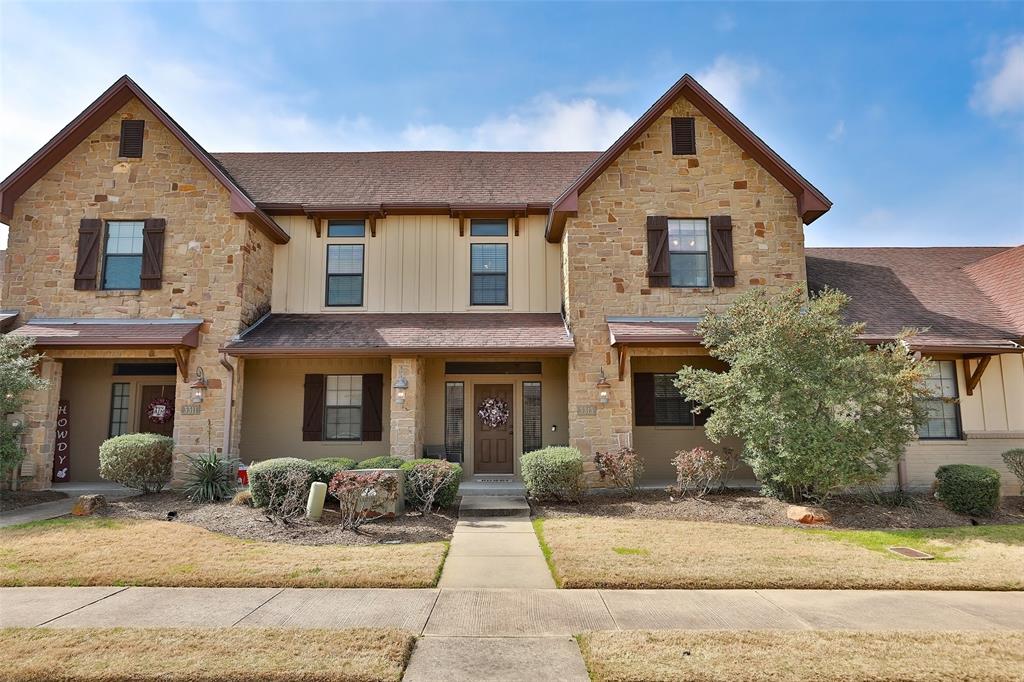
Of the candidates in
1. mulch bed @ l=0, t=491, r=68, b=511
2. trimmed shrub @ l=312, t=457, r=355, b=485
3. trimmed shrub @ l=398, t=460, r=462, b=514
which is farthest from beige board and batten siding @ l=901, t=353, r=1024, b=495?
mulch bed @ l=0, t=491, r=68, b=511

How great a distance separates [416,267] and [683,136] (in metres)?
6.86

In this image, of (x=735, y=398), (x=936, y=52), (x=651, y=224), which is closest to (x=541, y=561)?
(x=735, y=398)

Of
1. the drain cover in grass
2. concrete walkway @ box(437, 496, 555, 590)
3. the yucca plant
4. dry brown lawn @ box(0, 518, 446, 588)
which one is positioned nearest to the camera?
dry brown lawn @ box(0, 518, 446, 588)

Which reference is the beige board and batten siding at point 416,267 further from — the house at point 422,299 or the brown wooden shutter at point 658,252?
the brown wooden shutter at point 658,252

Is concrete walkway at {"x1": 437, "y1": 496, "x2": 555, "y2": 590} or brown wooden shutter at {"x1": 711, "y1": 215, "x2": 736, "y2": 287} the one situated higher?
brown wooden shutter at {"x1": 711, "y1": 215, "x2": 736, "y2": 287}

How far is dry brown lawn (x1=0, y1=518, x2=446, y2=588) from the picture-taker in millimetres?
5894

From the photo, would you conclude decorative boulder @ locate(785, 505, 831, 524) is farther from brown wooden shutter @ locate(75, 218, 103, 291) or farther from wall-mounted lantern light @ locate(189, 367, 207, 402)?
brown wooden shutter @ locate(75, 218, 103, 291)

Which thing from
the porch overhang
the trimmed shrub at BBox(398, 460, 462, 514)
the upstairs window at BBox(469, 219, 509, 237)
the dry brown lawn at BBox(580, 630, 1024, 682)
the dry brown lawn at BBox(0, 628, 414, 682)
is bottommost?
the dry brown lawn at BBox(580, 630, 1024, 682)

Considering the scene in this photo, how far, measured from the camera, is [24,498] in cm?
1034

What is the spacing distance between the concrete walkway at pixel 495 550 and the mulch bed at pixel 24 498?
7.96 meters

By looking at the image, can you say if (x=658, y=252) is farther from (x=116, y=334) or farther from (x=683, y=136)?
(x=116, y=334)

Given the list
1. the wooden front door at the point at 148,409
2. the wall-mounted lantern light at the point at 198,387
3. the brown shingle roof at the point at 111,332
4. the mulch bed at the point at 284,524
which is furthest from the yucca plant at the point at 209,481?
the wooden front door at the point at 148,409

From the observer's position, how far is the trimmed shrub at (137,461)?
33.9 ft

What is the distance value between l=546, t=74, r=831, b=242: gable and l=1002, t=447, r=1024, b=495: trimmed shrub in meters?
6.01
